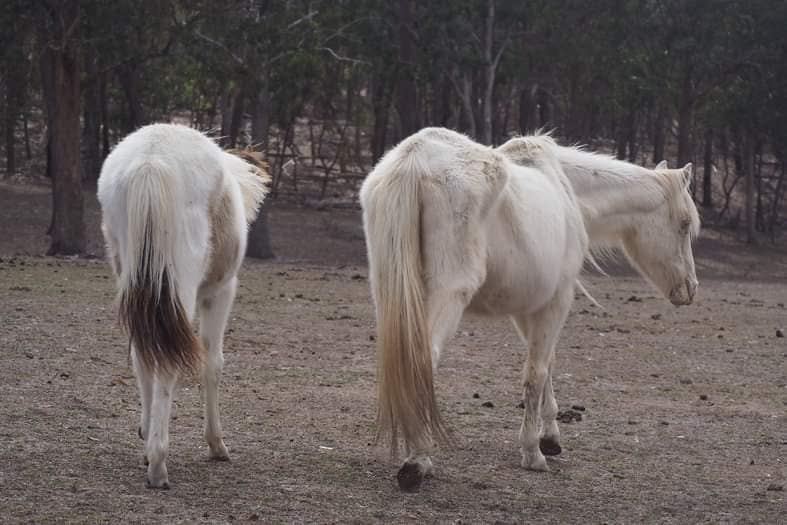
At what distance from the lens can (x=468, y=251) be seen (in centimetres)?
592

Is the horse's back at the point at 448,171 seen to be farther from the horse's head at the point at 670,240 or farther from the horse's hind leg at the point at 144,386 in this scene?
the horse's head at the point at 670,240

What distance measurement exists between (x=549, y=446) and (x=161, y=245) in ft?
9.18

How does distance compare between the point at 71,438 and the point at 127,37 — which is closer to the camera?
the point at 71,438

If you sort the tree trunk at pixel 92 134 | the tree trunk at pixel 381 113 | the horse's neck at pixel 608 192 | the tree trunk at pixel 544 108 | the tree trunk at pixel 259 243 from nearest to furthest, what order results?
the horse's neck at pixel 608 192
the tree trunk at pixel 259 243
the tree trunk at pixel 92 134
the tree trunk at pixel 381 113
the tree trunk at pixel 544 108

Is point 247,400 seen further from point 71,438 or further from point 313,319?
point 313,319

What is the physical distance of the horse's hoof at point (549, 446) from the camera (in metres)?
7.07

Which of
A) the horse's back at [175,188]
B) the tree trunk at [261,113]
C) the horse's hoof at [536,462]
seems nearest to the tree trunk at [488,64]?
the tree trunk at [261,113]

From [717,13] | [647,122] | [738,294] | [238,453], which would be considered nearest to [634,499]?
[238,453]

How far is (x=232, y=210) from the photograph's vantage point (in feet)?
20.2

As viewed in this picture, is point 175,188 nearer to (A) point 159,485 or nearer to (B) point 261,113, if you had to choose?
(A) point 159,485

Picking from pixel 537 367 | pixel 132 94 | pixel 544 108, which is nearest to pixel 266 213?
pixel 132 94

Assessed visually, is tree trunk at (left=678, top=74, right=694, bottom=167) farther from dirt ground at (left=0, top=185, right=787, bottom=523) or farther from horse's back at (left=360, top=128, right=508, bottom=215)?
horse's back at (left=360, top=128, right=508, bottom=215)

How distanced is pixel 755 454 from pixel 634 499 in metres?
1.73

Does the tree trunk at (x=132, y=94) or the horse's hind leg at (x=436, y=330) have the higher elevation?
the tree trunk at (x=132, y=94)
